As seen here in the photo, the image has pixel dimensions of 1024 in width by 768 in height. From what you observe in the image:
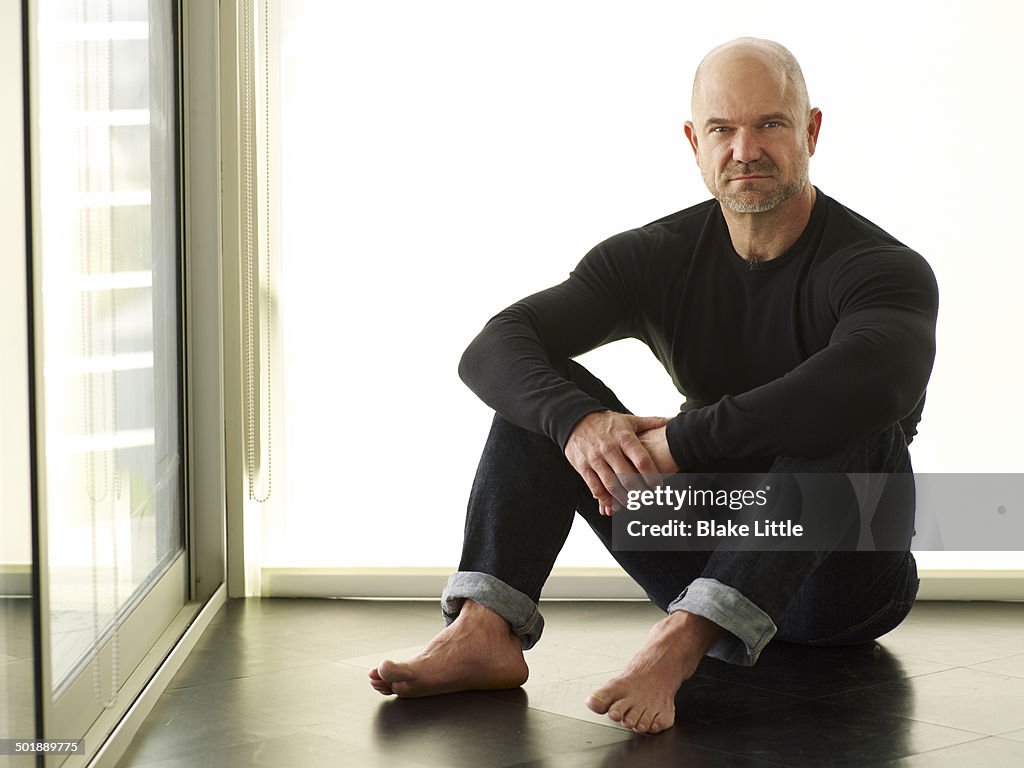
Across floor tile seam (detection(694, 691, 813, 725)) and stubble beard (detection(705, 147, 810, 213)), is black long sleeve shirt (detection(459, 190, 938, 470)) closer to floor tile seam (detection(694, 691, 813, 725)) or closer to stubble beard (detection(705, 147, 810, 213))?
stubble beard (detection(705, 147, 810, 213))

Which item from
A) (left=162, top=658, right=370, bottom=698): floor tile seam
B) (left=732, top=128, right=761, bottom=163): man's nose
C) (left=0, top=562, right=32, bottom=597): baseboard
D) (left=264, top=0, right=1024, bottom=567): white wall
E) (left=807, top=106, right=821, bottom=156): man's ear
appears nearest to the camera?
(left=0, top=562, right=32, bottom=597): baseboard

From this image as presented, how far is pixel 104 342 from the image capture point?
1.73 m

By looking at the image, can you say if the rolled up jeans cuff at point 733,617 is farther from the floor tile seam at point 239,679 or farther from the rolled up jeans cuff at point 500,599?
the floor tile seam at point 239,679

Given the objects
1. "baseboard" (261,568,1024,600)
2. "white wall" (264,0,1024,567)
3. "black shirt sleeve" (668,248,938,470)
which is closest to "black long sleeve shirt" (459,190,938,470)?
"black shirt sleeve" (668,248,938,470)

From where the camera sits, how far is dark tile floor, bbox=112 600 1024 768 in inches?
58.3

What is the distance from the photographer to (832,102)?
8.23ft

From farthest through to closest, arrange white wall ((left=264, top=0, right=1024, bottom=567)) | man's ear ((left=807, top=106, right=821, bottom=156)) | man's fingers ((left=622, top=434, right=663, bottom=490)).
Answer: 1. white wall ((left=264, top=0, right=1024, bottom=567))
2. man's ear ((left=807, top=106, right=821, bottom=156))
3. man's fingers ((left=622, top=434, right=663, bottom=490))

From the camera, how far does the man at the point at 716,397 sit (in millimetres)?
1633

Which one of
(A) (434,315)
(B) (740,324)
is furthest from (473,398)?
(B) (740,324)

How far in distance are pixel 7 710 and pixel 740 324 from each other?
119 cm

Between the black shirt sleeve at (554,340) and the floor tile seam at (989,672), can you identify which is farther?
the floor tile seam at (989,672)

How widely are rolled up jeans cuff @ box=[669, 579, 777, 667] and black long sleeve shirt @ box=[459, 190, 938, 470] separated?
172 mm

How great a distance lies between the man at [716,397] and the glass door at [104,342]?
0.42 meters

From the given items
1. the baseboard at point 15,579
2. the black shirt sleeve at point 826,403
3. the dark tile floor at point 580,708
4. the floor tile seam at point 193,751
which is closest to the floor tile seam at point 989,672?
the dark tile floor at point 580,708
